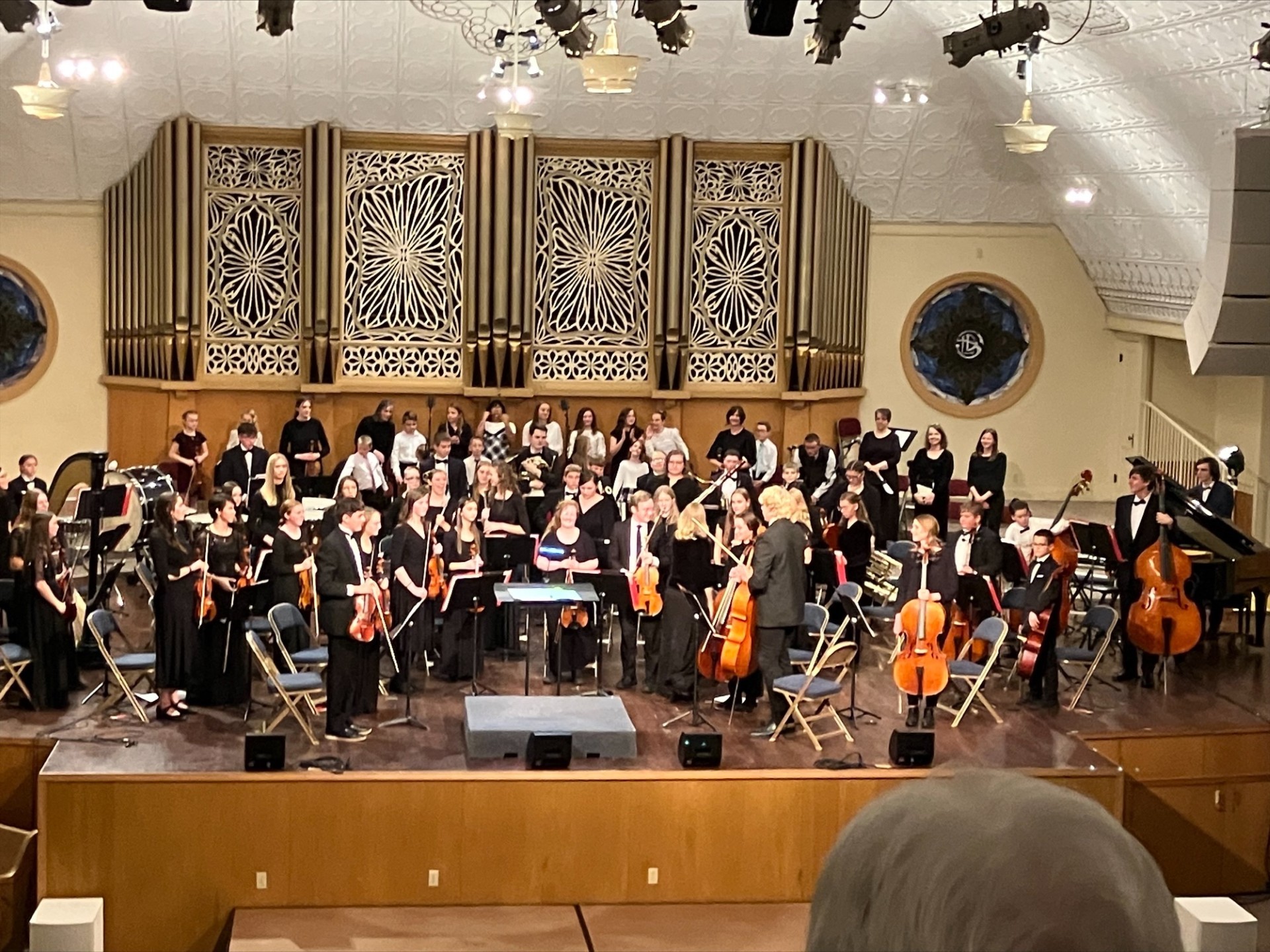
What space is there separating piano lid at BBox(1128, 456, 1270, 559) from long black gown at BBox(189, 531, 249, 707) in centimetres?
614

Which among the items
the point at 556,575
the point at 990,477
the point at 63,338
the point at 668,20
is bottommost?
the point at 556,575

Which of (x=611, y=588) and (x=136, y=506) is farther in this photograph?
(x=136, y=506)

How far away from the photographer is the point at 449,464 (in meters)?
14.7

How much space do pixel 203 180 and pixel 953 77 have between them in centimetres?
766

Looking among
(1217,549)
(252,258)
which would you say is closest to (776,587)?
(1217,549)

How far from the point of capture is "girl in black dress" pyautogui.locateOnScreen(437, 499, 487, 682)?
10.8 metres

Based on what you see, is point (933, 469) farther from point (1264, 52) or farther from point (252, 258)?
point (252, 258)

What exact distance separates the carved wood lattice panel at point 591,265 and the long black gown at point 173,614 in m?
7.96

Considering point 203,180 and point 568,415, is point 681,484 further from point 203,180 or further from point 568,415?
point 203,180

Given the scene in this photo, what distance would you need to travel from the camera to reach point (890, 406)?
740 inches

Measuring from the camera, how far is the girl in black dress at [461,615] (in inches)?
424

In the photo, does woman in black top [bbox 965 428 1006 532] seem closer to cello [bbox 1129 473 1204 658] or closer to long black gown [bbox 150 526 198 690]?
cello [bbox 1129 473 1204 658]

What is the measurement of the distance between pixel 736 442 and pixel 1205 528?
16.8 ft

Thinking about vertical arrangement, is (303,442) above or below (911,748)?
above
